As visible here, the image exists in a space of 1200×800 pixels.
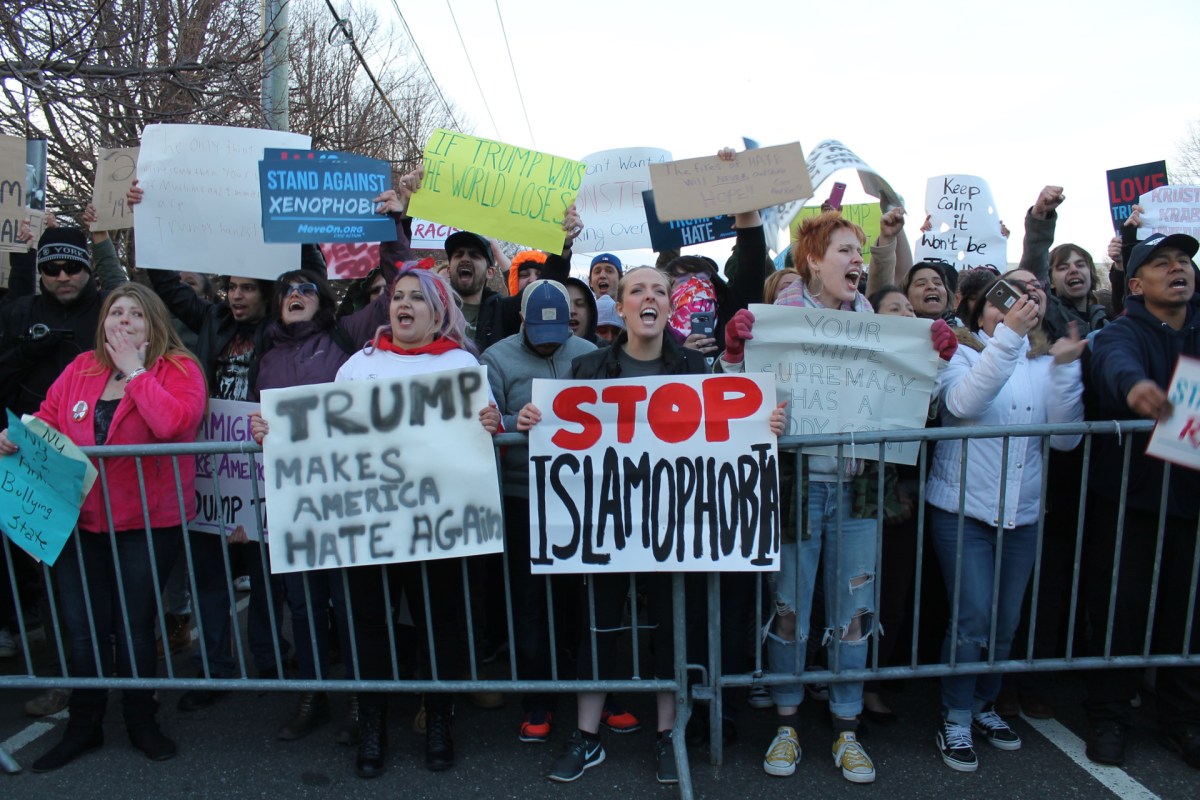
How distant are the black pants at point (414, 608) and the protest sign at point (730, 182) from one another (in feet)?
6.99

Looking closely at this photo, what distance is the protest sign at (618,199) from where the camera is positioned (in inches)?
238

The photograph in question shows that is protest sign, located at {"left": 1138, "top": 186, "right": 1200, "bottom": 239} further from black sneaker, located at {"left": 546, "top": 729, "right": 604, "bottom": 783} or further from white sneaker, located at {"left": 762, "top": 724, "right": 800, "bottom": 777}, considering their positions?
black sneaker, located at {"left": 546, "top": 729, "right": 604, "bottom": 783}

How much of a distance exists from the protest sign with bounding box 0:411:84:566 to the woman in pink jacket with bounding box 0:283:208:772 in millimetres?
97

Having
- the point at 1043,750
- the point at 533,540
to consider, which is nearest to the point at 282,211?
the point at 533,540

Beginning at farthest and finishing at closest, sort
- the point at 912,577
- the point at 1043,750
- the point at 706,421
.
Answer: the point at 912,577, the point at 1043,750, the point at 706,421

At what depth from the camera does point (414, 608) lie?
3.81 metres

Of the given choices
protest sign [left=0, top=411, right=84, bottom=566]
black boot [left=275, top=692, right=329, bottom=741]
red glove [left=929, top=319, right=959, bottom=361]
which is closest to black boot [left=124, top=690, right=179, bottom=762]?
Answer: black boot [left=275, top=692, right=329, bottom=741]

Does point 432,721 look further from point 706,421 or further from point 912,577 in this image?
point 912,577

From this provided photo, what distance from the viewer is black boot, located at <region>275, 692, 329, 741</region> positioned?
13.1 ft

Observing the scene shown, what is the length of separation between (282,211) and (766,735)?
3613 millimetres

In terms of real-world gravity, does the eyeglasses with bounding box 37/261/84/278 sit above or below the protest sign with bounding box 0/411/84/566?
above

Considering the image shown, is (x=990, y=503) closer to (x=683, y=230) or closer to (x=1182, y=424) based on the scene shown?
(x=1182, y=424)

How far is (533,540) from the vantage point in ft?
11.7

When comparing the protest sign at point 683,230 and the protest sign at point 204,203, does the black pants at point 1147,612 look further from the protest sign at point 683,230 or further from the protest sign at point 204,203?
the protest sign at point 204,203
